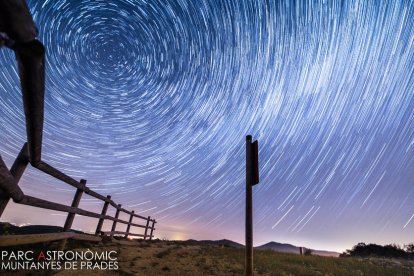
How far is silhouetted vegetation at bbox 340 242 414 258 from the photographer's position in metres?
29.1

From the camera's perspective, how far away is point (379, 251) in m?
31.9

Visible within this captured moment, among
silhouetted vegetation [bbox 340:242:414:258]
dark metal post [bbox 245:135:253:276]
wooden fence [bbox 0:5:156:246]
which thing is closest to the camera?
wooden fence [bbox 0:5:156:246]

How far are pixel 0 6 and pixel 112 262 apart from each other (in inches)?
247

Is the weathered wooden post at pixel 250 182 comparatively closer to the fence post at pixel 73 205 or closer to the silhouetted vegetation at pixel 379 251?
the fence post at pixel 73 205

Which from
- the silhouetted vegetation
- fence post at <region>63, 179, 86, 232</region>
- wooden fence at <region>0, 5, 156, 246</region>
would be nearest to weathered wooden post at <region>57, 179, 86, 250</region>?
fence post at <region>63, 179, 86, 232</region>

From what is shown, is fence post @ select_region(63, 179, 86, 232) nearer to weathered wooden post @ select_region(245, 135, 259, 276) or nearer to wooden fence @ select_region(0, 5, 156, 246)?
wooden fence @ select_region(0, 5, 156, 246)

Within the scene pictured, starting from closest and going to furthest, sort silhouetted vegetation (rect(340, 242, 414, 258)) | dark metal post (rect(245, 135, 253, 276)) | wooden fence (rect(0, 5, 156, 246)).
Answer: wooden fence (rect(0, 5, 156, 246)) < dark metal post (rect(245, 135, 253, 276)) < silhouetted vegetation (rect(340, 242, 414, 258))

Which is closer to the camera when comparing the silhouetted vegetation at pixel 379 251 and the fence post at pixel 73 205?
the fence post at pixel 73 205

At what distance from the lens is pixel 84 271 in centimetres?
498

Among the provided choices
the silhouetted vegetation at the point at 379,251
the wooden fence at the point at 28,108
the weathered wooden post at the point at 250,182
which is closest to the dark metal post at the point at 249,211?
the weathered wooden post at the point at 250,182

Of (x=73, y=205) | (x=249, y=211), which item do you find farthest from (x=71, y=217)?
(x=249, y=211)

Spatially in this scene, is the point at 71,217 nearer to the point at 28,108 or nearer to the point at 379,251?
the point at 28,108

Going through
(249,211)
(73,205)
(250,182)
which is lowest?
(73,205)

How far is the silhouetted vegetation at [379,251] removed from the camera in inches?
1145
